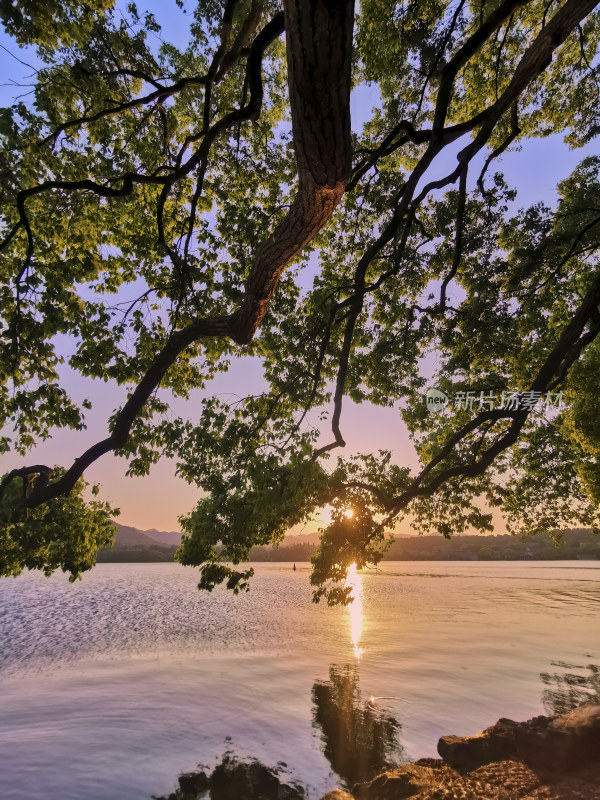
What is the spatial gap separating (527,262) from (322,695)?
16.2m

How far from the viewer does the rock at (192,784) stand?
8375 mm

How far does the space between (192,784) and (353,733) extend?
4.75m

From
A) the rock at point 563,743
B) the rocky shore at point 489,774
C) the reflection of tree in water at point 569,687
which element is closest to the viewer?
the rocky shore at point 489,774

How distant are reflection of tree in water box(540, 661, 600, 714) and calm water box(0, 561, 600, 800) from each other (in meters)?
0.08

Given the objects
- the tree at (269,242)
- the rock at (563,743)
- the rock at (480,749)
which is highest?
the tree at (269,242)

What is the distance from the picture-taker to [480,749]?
780 centimetres

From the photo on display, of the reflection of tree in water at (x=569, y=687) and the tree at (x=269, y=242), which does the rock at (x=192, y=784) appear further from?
the reflection of tree in water at (x=569, y=687)

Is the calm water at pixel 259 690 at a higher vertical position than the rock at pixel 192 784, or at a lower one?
lower

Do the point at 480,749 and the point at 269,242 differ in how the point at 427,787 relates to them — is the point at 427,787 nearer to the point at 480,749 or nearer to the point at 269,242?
the point at 480,749

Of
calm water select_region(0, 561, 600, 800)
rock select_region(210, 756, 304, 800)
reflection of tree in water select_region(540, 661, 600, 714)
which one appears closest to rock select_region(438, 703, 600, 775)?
calm water select_region(0, 561, 600, 800)

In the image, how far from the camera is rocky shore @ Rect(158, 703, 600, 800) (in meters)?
5.96

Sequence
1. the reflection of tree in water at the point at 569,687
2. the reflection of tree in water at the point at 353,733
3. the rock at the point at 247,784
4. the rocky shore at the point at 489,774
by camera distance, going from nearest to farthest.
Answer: the rocky shore at the point at 489,774, the rock at the point at 247,784, the reflection of tree in water at the point at 353,733, the reflection of tree in water at the point at 569,687

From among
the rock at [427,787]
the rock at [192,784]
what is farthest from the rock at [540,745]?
the rock at [192,784]

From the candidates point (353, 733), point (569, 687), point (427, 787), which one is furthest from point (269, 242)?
point (569, 687)
